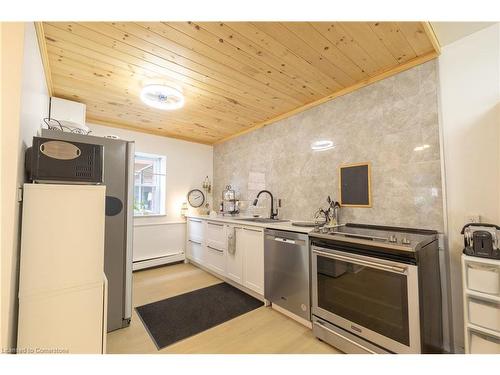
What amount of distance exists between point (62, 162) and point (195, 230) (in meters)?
2.57

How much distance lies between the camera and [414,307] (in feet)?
4.01

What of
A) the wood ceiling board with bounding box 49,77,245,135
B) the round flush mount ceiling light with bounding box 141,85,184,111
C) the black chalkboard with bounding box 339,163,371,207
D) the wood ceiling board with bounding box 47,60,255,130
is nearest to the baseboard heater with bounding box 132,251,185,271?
the wood ceiling board with bounding box 49,77,245,135

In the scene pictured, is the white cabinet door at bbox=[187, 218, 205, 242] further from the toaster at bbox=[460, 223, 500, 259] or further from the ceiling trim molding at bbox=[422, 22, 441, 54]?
the ceiling trim molding at bbox=[422, 22, 441, 54]

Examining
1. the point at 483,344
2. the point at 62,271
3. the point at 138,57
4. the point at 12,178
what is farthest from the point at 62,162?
the point at 483,344

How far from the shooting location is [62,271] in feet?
3.35

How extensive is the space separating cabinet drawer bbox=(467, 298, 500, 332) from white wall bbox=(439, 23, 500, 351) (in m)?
0.34

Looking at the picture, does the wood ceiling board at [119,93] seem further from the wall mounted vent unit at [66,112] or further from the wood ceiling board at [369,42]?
the wood ceiling board at [369,42]

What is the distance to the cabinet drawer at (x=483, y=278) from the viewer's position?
115 centimetres

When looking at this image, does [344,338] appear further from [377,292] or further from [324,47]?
[324,47]

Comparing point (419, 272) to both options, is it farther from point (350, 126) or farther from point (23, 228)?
point (23, 228)

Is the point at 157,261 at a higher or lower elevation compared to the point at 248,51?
lower

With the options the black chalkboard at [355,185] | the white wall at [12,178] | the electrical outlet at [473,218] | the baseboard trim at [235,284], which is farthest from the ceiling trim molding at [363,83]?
the white wall at [12,178]
